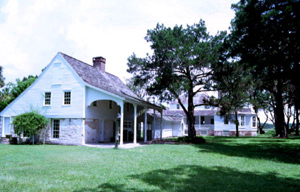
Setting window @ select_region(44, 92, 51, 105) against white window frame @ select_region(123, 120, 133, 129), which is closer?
window @ select_region(44, 92, 51, 105)

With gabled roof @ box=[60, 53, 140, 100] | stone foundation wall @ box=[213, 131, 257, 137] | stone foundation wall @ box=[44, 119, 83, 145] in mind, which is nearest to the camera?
stone foundation wall @ box=[44, 119, 83, 145]

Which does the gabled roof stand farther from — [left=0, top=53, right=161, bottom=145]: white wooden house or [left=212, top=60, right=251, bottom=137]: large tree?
[left=212, top=60, right=251, bottom=137]: large tree

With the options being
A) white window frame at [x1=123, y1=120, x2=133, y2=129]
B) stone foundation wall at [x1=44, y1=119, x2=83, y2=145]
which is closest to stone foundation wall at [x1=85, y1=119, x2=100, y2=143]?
stone foundation wall at [x1=44, y1=119, x2=83, y2=145]

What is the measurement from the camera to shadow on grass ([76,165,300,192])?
711 centimetres

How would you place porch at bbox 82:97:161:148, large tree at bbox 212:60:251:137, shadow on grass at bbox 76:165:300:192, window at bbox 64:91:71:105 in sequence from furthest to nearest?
large tree at bbox 212:60:251:137
window at bbox 64:91:71:105
porch at bbox 82:97:161:148
shadow on grass at bbox 76:165:300:192

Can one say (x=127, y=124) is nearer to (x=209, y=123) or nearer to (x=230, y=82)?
(x=230, y=82)

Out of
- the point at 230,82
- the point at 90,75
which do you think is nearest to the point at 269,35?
the point at 230,82

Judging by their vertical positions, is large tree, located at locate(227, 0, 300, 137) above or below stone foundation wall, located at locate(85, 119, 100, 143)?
above

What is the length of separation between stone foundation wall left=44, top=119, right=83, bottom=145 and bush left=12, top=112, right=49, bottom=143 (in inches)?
57.3

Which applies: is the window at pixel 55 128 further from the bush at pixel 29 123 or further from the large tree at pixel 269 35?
the large tree at pixel 269 35

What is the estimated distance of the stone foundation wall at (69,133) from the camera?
20234 mm

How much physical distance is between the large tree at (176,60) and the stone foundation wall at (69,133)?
7.04m

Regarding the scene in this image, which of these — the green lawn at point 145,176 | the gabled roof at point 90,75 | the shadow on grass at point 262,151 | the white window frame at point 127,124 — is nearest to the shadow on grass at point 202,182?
the green lawn at point 145,176

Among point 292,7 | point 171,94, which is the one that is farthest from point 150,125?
point 292,7
